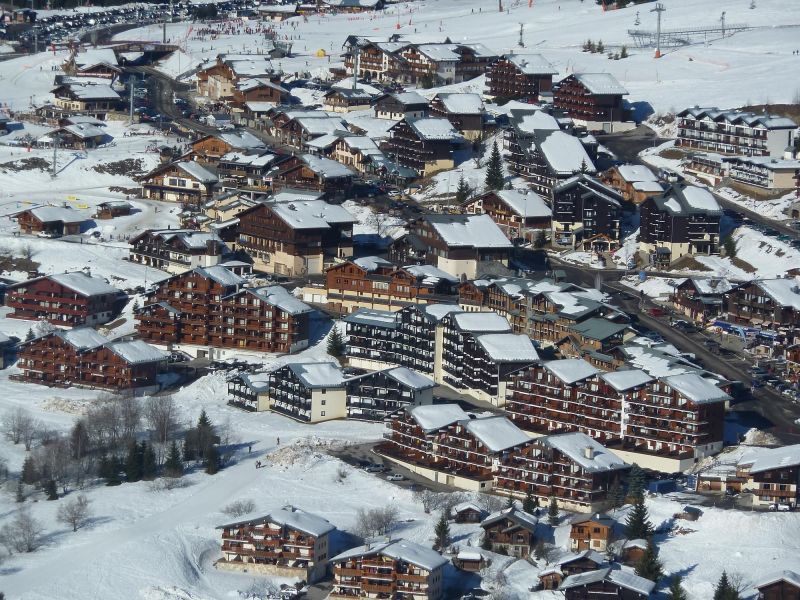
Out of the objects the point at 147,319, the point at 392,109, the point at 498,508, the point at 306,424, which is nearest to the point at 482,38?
the point at 392,109

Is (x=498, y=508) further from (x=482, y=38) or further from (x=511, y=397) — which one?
(x=482, y=38)

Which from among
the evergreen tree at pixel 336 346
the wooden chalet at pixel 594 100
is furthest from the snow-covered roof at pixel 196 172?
the evergreen tree at pixel 336 346

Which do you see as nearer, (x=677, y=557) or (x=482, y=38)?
(x=677, y=557)

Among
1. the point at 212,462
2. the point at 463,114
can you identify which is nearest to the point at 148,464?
the point at 212,462

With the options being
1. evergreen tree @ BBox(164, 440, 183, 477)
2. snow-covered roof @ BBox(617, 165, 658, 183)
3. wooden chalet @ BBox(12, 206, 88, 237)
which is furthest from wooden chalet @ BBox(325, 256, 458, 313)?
evergreen tree @ BBox(164, 440, 183, 477)

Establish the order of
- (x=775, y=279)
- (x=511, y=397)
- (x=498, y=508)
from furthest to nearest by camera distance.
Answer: (x=775, y=279)
(x=511, y=397)
(x=498, y=508)

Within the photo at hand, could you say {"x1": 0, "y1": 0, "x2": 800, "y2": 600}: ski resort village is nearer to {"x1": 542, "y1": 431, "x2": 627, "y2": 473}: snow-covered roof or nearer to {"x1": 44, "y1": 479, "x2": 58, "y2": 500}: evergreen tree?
{"x1": 542, "y1": 431, "x2": 627, "y2": 473}: snow-covered roof
